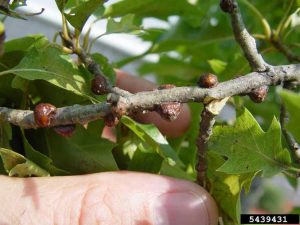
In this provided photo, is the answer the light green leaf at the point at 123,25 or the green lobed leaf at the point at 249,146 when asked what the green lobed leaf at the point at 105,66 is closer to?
the light green leaf at the point at 123,25

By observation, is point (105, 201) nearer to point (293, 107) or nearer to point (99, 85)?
point (99, 85)

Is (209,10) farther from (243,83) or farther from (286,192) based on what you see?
(286,192)

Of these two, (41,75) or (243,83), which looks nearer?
(243,83)

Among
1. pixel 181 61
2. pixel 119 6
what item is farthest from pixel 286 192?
pixel 119 6

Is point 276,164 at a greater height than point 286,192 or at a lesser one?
greater

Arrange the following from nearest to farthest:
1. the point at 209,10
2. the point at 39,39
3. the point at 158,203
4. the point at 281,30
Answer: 1. the point at 158,203
2. the point at 39,39
3. the point at 281,30
4. the point at 209,10

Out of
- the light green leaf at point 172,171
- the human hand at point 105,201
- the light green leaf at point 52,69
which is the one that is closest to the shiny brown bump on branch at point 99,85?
the light green leaf at point 52,69

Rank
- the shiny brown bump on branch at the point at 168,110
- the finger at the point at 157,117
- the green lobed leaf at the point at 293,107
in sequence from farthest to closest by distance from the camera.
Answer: the finger at the point at 157,117 < the shiny brown bump on branch at the point at 168,110 < the green lobed leaf at the point at 293,107
